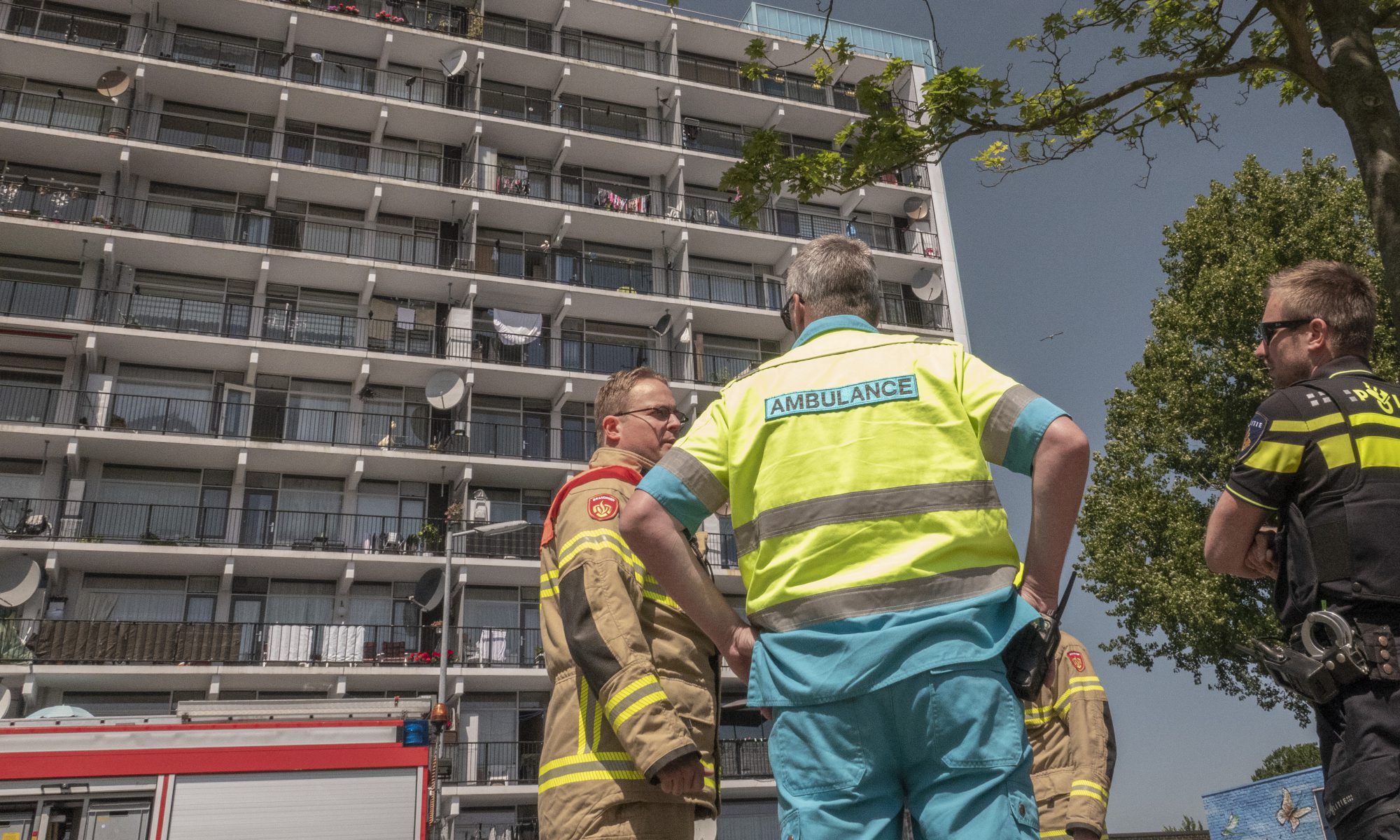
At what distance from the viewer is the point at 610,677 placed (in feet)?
10.4

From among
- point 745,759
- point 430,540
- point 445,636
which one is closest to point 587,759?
point 445,636

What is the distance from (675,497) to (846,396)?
18.4 inches

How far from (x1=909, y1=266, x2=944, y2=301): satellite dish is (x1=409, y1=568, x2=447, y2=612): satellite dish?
63.5 feet

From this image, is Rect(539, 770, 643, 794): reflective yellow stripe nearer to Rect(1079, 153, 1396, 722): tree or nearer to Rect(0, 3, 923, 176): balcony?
Rect(1079, 153, 1396, 722): tree

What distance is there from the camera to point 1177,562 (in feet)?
81.1

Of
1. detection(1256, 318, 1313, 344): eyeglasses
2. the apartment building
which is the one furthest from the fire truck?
detection(1256, 318, 1313, 344): eyeglasses

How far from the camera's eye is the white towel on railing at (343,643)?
28609 millimetres

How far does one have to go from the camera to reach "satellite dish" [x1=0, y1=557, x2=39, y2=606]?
25312mm

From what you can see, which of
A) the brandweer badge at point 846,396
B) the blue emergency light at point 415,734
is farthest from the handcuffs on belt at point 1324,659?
the blue emergency light at point 415,734

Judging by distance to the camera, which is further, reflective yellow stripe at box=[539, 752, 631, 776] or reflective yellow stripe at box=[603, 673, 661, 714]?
reflective yellow stripe at box=[539, 752, 631, 776]

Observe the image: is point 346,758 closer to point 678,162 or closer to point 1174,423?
point 1174,423

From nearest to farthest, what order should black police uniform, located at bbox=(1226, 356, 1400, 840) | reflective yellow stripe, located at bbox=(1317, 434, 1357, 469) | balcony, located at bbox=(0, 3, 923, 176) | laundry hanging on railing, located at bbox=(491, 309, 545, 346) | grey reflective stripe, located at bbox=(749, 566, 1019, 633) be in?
grey reflective stripe, located at bbox=(749, 566, 1019, 633), black police uniform, located at bbox=(1226, 356, 1400, 840), reflective yellow stripe, located at bbox=(1317, 434, 1357, 469), balcony, located at bbox=(0, 3, 923, 176), laundry hanging on railing, located at bbox=(491, 309, 545, 346)

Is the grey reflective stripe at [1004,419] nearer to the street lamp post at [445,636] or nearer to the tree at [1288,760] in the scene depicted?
the street lamp post at [445,636]

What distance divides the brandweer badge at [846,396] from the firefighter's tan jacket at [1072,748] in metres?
2.65
